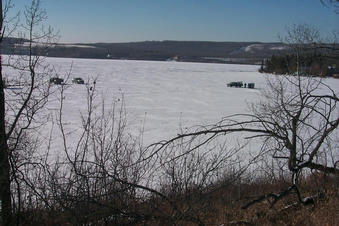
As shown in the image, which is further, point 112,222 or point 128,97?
point 128,97

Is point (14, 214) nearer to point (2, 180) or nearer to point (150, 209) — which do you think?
point (2, 180)

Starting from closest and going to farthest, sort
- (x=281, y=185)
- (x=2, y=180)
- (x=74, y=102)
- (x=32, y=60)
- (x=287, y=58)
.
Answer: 1. (x=2, y=180)
2. (x=32, y=60)
3. (x=281, y=185)
4. (x=287, y=58)
5. (x=74, y=102)

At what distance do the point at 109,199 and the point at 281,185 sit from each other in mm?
3248

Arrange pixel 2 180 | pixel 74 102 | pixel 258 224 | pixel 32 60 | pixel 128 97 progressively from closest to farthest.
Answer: pixel 258 224 < pixel 2 180 < pixel 32 60 < pixel 74 102 < pixel 128 97

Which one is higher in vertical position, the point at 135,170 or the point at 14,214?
the point at 135,170

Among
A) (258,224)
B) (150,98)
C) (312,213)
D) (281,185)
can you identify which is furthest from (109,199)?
(150,98)

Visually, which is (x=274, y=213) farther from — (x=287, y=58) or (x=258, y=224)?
(x=287, y=58)

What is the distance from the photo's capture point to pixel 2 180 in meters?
4.23

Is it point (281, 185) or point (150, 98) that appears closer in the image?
point (281, 185)

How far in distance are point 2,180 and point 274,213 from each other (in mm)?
3223

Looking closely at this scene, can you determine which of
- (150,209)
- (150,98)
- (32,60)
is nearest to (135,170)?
(150,209)

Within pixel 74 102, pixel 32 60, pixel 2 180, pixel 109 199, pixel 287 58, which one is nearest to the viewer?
pixel 109 199

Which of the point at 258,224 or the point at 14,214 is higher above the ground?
the point at 258,224

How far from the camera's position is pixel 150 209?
13.5ft
